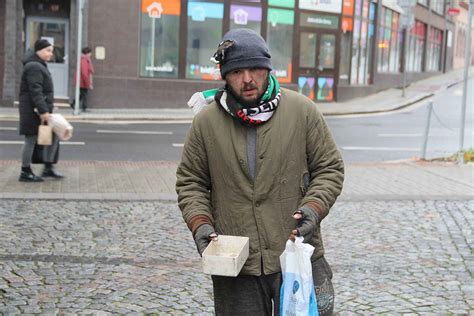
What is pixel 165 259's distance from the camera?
5.73 m

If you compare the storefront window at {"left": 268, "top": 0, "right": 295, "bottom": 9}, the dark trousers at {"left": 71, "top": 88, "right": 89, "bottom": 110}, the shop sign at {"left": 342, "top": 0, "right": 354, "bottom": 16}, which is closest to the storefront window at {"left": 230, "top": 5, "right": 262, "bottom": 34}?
the storefront window at {"left": 268, "top": 0, "right": 295, "bottom": 9}

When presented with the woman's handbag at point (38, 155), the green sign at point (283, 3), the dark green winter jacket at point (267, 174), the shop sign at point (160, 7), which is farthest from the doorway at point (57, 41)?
the dark green winter jacket at point (267, 174)

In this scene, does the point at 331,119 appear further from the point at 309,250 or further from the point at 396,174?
the point at 309,250

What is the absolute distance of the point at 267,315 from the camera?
9.98 ft

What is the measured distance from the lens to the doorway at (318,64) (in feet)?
81.9

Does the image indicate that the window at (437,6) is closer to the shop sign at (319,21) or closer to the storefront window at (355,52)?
the storefront window at (355,52)

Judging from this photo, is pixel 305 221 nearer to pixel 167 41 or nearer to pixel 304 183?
pixel 304 183

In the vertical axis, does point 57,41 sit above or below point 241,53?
above

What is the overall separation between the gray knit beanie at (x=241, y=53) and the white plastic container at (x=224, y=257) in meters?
0.71

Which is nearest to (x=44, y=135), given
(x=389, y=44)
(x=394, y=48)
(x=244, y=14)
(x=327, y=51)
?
(x=244, y=14)

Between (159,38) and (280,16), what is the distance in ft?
15.1

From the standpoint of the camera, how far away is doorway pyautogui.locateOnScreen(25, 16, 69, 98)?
68.3ft

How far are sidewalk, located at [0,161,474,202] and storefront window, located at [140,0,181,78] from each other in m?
10.7

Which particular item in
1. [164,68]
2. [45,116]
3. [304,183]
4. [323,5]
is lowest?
[45,116]
